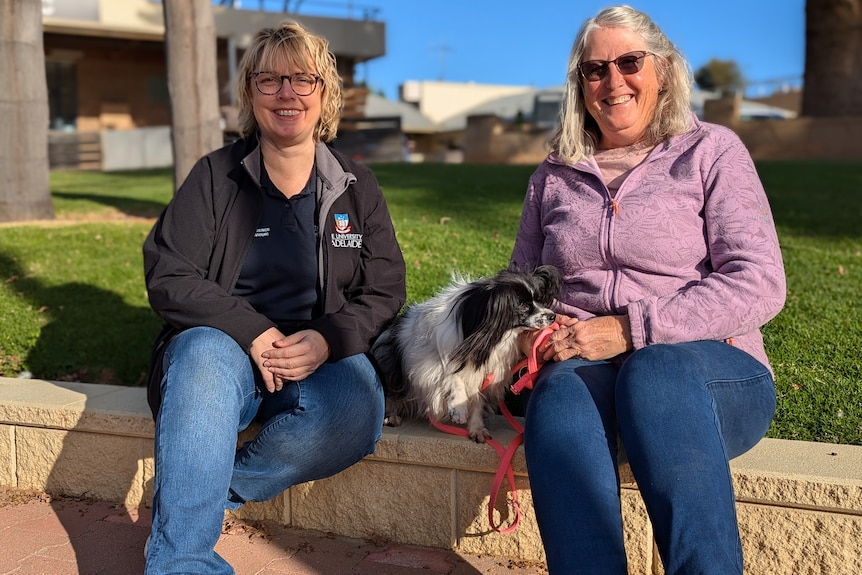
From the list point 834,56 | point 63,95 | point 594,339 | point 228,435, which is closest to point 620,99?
point 594,339

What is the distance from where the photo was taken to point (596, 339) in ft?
8.50

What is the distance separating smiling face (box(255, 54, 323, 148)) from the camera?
118 inches

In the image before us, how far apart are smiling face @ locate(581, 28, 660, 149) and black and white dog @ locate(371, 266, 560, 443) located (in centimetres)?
56

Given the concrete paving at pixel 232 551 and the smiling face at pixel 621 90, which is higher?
the smiling face at pixel 621 90

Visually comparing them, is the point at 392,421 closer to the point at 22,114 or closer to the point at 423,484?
the point at 423,484

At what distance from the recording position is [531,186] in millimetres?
3080

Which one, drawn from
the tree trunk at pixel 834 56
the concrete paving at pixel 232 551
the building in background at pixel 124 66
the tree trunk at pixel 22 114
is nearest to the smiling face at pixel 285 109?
the concrete paving at pixel 232 551

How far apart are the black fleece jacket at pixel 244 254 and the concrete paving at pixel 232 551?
59 cm

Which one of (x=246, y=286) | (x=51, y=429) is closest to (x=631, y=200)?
(x=246, y=286)

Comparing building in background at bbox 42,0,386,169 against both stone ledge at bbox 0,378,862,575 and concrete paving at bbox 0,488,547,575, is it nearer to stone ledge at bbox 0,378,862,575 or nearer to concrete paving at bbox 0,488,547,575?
stone ledge at bbox 0,378,862,575

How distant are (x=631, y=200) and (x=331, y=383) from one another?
46.1 inches

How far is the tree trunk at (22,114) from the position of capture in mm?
7352

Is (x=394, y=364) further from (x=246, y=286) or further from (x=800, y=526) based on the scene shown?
(x=800, y=526)

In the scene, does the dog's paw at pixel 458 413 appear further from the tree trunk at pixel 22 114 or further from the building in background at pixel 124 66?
Answer: the building in background at pixel 124 66
